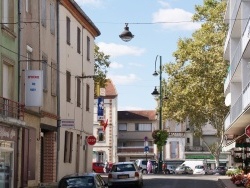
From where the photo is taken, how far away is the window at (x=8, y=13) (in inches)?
978

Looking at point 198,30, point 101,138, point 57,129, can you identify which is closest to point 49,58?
point 57,129

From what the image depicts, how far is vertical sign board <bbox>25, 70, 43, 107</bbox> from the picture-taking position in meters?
25.8

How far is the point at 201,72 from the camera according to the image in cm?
5812

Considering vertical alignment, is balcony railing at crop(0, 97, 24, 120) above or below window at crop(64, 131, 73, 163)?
above

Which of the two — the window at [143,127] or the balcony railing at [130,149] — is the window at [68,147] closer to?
the balcony railing at [130,149]

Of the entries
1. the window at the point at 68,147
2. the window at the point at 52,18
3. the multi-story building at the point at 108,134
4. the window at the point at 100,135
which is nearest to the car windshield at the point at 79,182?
the window at the point at 52,18

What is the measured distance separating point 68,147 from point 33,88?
10.8 metres

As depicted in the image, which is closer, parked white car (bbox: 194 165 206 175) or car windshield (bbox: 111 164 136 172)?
car windshield (bbox: 111 164 136 172)

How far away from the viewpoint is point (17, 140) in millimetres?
Result: 25531

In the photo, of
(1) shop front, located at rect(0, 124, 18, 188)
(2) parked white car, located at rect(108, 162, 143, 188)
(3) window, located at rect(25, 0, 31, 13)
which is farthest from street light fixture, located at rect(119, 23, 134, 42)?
(2) parked white car, located at rect(108, 162, 143, 188)

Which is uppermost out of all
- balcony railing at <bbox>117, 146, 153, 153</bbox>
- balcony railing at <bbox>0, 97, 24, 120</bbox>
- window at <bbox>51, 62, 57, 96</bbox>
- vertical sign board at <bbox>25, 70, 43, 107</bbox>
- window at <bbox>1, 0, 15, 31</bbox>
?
window at <bbox>1, 0, 15, 31</bbox>

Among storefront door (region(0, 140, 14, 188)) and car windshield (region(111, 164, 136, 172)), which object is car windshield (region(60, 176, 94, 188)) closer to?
storefront door (region(0, 140, 14, 188))

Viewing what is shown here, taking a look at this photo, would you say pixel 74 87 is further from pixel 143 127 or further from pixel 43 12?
pixel 143 127

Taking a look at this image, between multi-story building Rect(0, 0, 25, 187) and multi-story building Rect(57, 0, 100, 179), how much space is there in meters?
5.73
